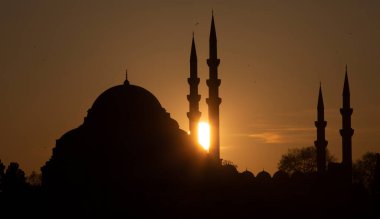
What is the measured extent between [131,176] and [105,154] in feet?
5.75

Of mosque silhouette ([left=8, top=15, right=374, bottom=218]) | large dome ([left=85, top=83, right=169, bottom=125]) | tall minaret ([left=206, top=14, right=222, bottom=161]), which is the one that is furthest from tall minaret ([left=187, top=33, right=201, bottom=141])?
large dome ([left=85, top=83, right=169, bottom=125])

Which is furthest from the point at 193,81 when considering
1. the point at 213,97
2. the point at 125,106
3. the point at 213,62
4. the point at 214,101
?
the point at 125,106

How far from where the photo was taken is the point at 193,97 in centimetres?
4047

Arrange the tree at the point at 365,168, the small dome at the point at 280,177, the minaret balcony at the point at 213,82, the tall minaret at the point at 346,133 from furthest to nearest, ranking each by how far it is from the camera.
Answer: the tree at the point at 365,168 < the tall minaret at the point at 346,133 < the minaret balcony at the point at 213,82 < the small dome at the point at 280,177

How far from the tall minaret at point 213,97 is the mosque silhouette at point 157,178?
4cm

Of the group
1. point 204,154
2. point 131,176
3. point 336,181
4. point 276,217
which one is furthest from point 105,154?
point 336,181

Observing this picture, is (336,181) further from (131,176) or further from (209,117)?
(131,176)

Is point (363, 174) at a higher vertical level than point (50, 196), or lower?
higher

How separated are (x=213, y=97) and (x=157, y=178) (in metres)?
5.65

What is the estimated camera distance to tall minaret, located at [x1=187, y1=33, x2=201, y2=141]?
40312 mm

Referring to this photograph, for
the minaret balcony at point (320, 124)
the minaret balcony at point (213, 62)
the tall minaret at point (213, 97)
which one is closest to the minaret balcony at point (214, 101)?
the tall minaret at point (213, 97)

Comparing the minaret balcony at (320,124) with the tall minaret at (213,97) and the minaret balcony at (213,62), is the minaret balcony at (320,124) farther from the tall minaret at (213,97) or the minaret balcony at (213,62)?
the minaret balcony at (213,62)

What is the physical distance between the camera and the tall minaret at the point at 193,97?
40312 millimetres

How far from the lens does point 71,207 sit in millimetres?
34125
